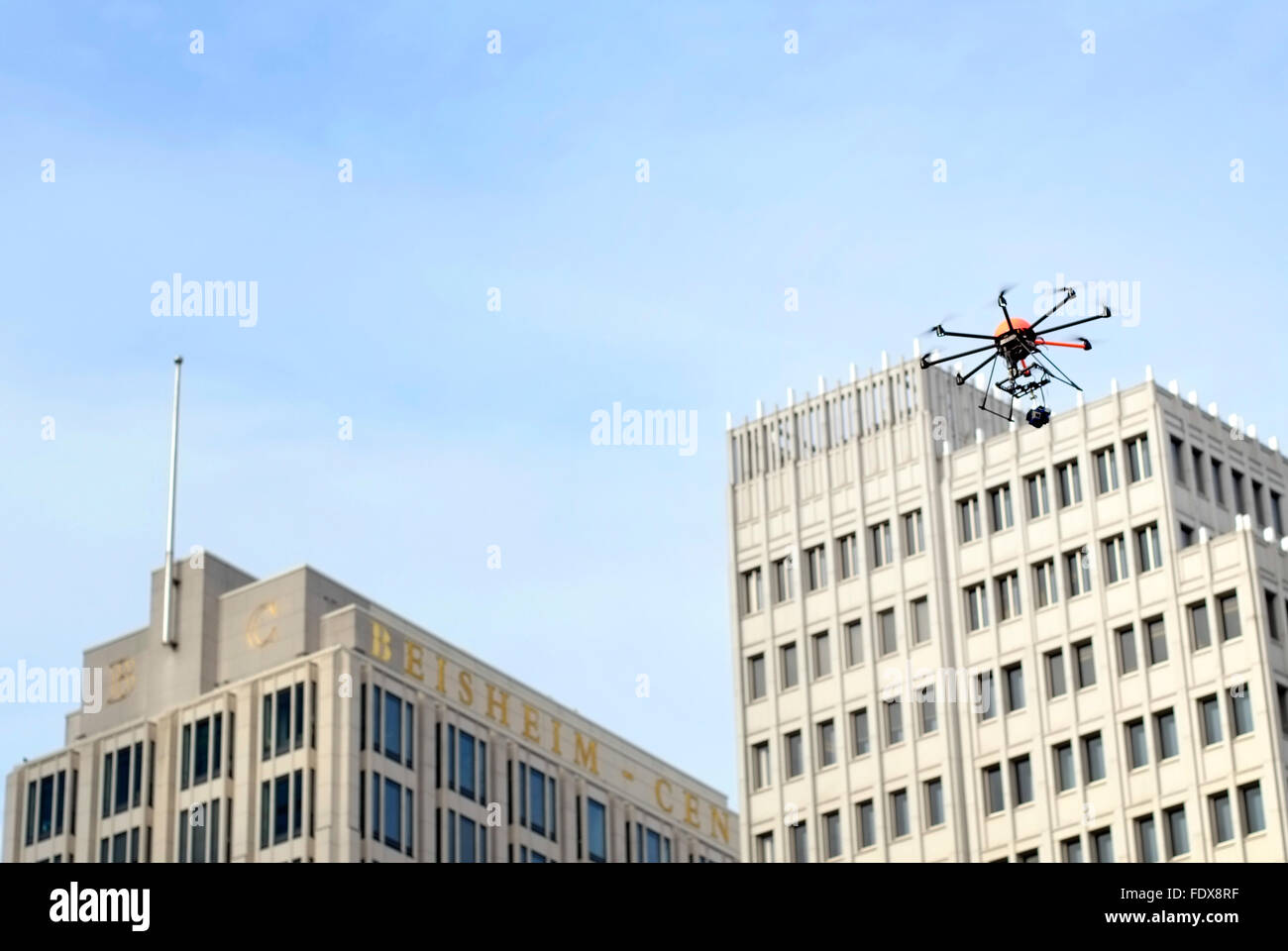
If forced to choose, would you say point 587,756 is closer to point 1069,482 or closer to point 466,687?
point 466,687

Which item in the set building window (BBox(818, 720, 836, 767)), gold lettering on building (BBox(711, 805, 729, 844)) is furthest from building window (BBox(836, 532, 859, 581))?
gold lettering on building (BBox(711, 805, 729, 844))

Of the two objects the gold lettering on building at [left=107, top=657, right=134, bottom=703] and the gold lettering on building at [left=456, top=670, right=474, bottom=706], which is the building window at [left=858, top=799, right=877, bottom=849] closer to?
the gold lettering on building at [left=456, top=670, right=474, bottom=706]

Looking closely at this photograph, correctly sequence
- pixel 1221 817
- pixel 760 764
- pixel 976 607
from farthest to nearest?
pixel 760 764
pixel 976 607
pixel 1221 817

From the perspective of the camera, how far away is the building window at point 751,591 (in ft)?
369

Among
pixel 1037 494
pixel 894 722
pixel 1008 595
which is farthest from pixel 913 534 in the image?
pixel 894 722

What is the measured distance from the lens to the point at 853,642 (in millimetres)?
108875

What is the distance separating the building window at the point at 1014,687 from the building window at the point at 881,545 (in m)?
8.05

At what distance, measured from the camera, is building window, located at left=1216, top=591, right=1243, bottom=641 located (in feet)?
321

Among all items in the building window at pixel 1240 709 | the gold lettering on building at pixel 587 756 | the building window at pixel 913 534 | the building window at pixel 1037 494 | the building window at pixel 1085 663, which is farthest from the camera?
the gold lettering on building at pixel 587 756

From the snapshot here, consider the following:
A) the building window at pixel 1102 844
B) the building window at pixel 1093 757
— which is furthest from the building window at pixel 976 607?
the building window at pixel 1102 844

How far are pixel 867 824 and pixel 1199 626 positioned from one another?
15663 millimetres

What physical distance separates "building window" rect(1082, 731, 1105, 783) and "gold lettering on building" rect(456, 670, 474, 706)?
4135 cm

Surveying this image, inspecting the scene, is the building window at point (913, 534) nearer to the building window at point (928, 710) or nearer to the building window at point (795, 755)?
the building window at point (928, 710)
